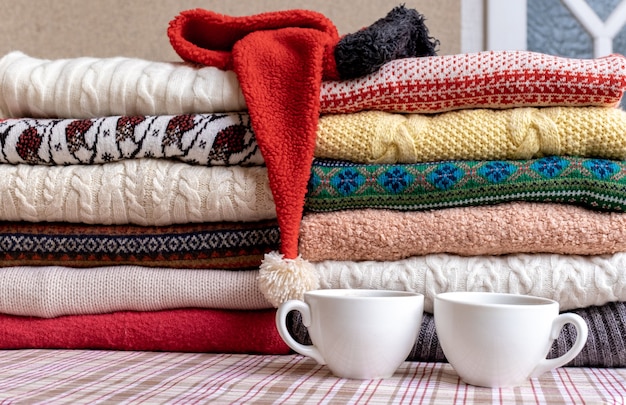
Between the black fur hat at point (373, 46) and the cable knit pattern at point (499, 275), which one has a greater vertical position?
the black fur hat at point (373, 46)

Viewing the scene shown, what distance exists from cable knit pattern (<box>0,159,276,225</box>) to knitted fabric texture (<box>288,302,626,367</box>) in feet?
0.61

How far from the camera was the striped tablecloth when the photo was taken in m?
0.50

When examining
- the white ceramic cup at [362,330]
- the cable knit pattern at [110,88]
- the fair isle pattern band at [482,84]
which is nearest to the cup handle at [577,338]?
the white ceramic cup at [362,330]

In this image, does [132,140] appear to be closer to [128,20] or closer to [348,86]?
[348,86]

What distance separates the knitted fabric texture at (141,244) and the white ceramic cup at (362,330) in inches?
5.2

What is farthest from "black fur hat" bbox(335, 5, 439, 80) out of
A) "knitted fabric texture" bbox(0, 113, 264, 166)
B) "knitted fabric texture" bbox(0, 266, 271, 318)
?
"knitted fabric texture" bbox(0, 266, 271, 318)

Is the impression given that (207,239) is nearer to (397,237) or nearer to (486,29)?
(397,237)

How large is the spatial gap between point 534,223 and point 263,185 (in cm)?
25

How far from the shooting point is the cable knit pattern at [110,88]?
713 millimetres

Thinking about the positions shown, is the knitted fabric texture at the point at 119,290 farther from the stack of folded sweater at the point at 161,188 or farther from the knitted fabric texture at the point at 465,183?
the knitted fabric texture at the point at 465,183

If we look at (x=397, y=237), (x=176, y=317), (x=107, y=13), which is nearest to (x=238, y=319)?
(x=176, y=317)

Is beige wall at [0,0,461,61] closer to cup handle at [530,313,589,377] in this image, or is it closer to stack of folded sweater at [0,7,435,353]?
stack of folded sweater at [0,7,435,353]

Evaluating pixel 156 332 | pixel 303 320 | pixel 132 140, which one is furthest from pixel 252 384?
pixel 132 140

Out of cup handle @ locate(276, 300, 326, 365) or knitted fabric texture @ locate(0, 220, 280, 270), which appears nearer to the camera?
cup handle @ locate(276, 300, 326, 365)
